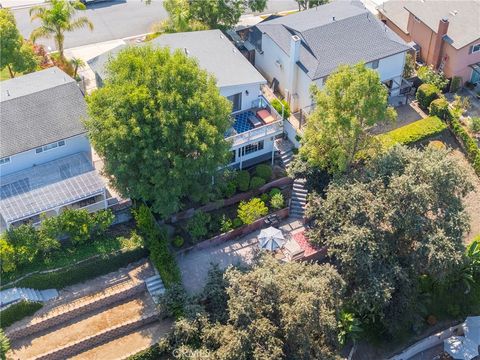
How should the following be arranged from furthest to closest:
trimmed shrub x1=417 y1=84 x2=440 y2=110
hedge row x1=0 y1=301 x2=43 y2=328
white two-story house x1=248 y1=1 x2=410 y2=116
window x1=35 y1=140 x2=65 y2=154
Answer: trimmed shrub x1=417 y1=84 x2=440 y2=110, white two-story house x1=248 y1=1 x2=410 y2=116, window x1=35 y1=140 x2=65 y2=154, hedge row x1=0 y1=301 x2=43 y2=328

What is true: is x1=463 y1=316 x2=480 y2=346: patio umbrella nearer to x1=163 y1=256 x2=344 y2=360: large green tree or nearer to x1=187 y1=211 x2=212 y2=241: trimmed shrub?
x1=163 y1=256 x2=344 y2=360: large green tree

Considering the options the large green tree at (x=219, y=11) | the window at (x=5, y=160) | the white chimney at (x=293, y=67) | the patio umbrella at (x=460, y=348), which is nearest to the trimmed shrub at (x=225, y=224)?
the white chimney at (x=293, y=67)

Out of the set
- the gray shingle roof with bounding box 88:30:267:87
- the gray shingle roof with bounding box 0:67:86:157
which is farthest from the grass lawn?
the gray shingle roof with bounding box 88:30:267:87

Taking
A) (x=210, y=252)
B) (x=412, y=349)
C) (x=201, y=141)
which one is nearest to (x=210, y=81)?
(x=201, y=141)

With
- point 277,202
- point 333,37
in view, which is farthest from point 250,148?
point 333,37

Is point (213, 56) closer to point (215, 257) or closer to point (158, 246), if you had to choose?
point (215, 257)

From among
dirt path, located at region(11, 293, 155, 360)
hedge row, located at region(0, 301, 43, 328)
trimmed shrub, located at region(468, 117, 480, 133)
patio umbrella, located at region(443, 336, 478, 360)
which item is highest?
trimmed shrub, located at region(468, 117, 480, 133)

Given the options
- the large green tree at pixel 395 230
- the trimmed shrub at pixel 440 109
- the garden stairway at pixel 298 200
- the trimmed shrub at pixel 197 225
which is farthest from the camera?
the trimmed shrub at pixel 440 109

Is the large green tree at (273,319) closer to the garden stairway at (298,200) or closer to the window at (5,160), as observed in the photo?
the garden stairway at (298,200)
